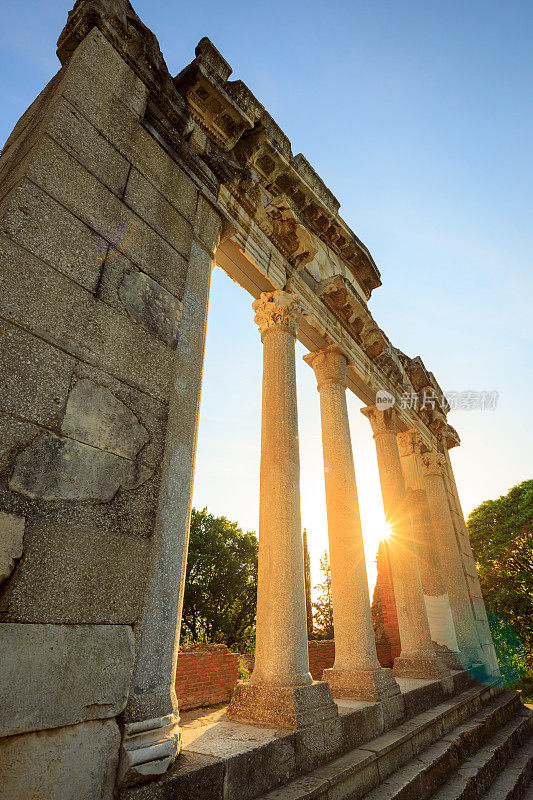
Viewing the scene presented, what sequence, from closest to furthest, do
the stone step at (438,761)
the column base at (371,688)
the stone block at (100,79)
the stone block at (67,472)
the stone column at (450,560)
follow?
the stone block at (67,472), the stone block at (100,79), the stone step at (438,761), the column base at (371,688), the stone column at (450,560)

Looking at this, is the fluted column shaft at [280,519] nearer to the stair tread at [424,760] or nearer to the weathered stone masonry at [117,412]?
the weathered stone masonry at [117,412]

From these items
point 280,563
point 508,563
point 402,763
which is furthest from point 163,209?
point 508,563

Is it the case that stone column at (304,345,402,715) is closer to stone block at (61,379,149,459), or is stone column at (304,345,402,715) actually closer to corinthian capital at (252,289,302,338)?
corinthian capital at (252,289,302,338)

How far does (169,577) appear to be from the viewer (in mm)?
3752

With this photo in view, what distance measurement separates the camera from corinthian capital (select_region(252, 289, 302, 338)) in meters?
8.00

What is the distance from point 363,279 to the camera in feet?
42.3

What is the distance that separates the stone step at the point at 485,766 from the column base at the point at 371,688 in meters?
1.10

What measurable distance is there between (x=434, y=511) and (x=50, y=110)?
1539 centimetres

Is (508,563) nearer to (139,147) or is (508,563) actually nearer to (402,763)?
(402,763)

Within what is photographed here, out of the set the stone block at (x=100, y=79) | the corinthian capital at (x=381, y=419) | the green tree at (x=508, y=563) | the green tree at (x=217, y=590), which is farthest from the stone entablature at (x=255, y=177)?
the green tree at (x=217, y=590)

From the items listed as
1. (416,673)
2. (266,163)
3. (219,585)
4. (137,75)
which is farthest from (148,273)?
(219,585)

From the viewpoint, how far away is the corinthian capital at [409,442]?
14.6 m

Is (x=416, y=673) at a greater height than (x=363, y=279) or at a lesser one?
lesser

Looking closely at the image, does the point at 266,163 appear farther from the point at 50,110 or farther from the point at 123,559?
the point at 123,559
